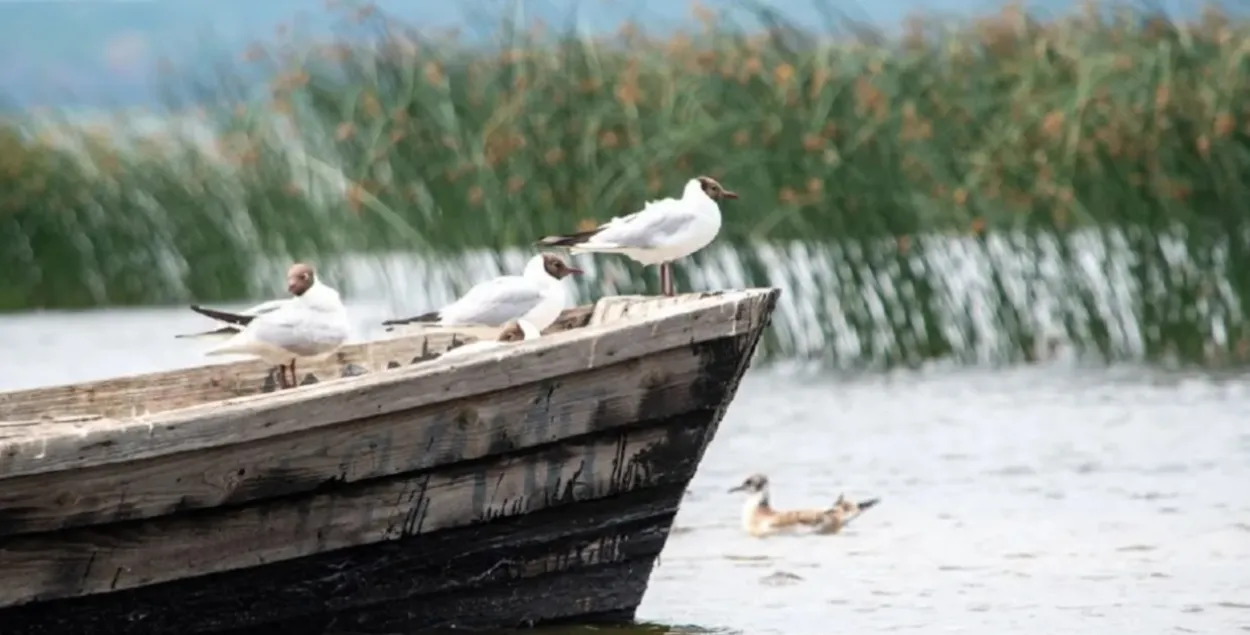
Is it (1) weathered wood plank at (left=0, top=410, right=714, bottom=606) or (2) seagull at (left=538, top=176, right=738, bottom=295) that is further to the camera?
(2) seagull at (left=538, top=176, right=738, bottom=295)

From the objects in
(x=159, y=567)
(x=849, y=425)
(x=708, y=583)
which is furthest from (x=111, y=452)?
(x=849, y=425)

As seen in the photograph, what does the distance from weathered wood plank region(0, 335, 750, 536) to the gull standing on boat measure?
2.56 ft

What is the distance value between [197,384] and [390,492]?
1528 mm

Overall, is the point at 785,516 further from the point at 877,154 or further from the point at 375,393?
the point at 877,154

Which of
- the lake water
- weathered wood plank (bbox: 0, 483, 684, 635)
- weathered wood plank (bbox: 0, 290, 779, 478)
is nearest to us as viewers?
weathered wood plank (bbox: 0, 290, 779, 478)

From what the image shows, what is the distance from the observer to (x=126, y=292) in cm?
2228

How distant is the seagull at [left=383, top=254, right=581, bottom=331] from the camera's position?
8.54 metres

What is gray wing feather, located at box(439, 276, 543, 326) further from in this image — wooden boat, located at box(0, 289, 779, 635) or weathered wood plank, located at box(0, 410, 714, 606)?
weathered wood plank, located at box(0, 410, 714, 606)

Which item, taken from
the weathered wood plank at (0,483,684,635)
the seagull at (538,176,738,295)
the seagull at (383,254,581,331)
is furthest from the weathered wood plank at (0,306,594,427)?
the weathered wood plank at (0,483,684,635)

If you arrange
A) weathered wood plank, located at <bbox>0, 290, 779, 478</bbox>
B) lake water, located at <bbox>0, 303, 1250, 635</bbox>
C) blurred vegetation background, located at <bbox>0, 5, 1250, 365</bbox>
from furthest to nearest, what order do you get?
blurred vegetation background, located at <bbox>0, 5, 1250, 365</bbox> < lake water, located at <bbox>0, 303, 1250, 635</bbox> < weathered wood plank, located at <bbox>0, 290, 779, 478</bbox>

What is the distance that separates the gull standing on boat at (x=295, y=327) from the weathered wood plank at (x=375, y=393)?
2.03 feet

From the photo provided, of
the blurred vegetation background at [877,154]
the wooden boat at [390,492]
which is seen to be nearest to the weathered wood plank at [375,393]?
the wooden boat at [390,492]

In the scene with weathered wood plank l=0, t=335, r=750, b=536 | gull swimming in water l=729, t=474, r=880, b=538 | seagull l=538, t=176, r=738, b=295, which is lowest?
gull swimming in water l=729, t=474, r=880, b=538

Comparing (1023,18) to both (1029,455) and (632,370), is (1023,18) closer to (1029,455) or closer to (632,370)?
(1029,455)
